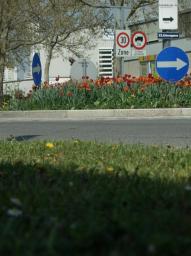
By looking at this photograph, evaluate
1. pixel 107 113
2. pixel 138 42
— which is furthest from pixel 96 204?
pixel 138 42

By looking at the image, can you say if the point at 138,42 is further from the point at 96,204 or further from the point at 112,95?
the point at 96,204

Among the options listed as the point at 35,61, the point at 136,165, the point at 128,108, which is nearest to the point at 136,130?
the point at 128,108

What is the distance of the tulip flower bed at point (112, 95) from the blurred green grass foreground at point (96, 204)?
11.0 m

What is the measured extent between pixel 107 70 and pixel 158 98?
131ft

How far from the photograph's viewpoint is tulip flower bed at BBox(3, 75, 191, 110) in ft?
→ 58.3

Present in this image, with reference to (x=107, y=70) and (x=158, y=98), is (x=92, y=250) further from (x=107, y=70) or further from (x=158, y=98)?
(x=107, y=70)

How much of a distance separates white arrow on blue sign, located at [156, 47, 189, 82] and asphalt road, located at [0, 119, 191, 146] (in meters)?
3.61

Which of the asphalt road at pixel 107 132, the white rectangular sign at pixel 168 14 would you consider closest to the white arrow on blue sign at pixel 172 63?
the white rectangular sign at pixel 168 14

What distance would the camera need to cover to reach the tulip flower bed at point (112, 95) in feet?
58.3

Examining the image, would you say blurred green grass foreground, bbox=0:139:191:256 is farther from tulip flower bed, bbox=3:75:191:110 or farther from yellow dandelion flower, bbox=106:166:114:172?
tulip flower bed, bbox=3:75:191:110

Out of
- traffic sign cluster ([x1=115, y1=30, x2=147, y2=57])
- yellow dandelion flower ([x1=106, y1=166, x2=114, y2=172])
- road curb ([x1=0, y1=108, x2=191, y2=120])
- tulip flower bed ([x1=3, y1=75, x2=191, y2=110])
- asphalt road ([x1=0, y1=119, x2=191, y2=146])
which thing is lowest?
asphalt road ([x1=0, y1=119, x2=191, y2=146])

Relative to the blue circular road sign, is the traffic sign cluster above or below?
above

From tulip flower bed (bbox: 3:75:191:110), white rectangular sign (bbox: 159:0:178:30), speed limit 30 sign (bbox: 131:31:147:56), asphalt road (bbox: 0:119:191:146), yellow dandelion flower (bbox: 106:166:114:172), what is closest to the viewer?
yellow dandelion flower (bbox: 106:166:114:172)

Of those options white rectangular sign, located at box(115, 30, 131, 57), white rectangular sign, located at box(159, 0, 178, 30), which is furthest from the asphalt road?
white rectangular sign, located at box(115, 30, 131, 57)
